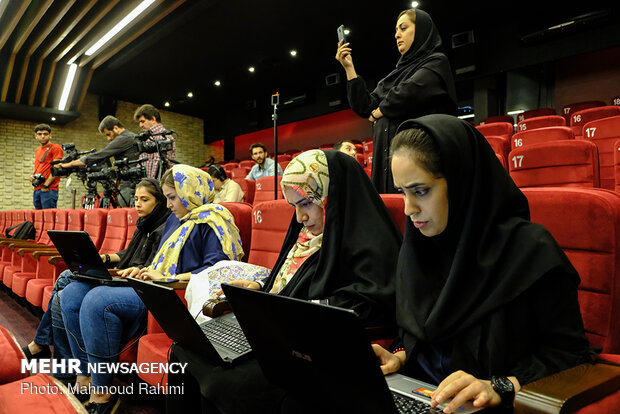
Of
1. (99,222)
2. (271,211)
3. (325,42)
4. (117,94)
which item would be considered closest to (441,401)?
(271,211)

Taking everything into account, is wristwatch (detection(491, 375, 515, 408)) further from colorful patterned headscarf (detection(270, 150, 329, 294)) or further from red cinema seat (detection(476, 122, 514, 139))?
red cinema seat (detection(476, 122, 514, 139))

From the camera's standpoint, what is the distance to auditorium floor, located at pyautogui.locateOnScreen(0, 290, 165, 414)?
172 cm

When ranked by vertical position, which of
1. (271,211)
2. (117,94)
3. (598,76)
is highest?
(117,94)

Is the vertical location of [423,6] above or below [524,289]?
above

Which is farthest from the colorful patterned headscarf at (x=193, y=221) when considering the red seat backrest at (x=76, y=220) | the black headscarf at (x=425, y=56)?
the red seat backrest at (x=76, y=220)

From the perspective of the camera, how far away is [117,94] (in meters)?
9.62

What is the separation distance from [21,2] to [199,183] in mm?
5739

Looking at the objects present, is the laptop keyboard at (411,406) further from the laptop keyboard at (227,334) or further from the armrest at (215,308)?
the armrest at (215,308)

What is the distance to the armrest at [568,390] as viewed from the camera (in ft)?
2.03

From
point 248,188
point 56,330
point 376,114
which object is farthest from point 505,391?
point 248,188

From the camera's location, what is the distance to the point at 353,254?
1242mm

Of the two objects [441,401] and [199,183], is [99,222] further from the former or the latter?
[441,401]

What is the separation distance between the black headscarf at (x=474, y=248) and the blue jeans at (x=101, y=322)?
1.33m

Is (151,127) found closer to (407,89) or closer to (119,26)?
(407,89)
